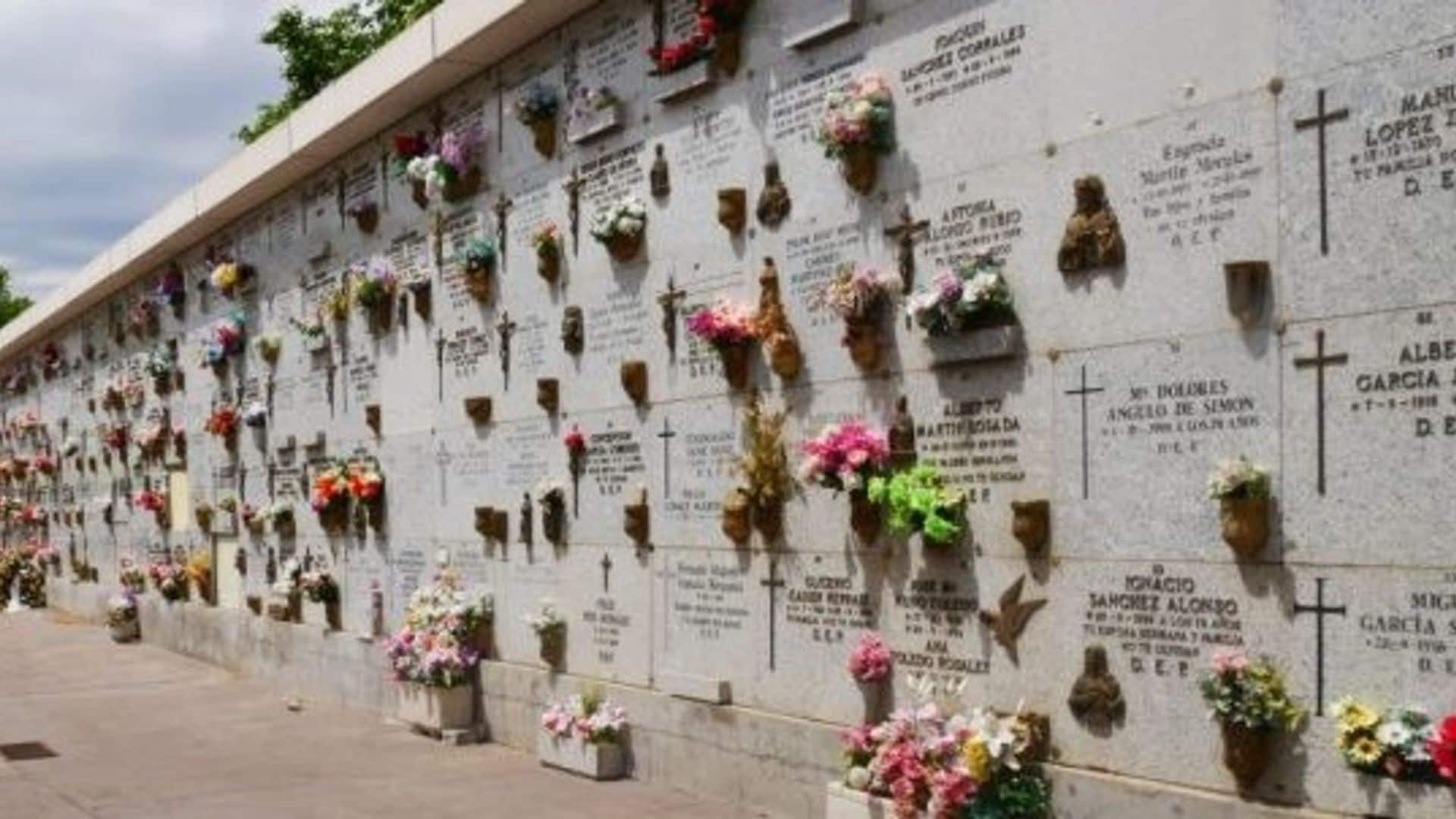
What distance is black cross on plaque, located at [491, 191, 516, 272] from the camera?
35.6 feet

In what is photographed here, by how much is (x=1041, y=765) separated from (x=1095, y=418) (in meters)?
1.32

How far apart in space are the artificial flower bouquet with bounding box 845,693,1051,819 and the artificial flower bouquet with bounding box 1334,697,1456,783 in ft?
4.55

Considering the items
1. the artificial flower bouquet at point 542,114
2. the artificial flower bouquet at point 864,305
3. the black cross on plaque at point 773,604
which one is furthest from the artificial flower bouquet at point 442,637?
the artificial flower bouquet at point 864,305

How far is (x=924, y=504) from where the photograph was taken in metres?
6.73

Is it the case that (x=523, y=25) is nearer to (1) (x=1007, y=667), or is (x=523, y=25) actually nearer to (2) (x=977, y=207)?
(2) (x=977, y=207)

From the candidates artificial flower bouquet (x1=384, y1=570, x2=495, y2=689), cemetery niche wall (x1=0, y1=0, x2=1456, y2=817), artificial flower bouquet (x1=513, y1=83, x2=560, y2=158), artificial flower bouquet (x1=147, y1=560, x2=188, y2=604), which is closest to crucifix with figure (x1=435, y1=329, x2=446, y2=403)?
cemetery niche wall (x1=0, y1=0, x2=1456, y2=817)

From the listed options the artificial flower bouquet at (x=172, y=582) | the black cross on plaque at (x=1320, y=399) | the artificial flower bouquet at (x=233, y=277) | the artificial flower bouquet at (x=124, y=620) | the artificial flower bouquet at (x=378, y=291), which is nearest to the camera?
the black cross on plaque at (x=1320, y=399)

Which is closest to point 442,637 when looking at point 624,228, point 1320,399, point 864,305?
point 624,228

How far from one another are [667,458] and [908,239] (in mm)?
2343

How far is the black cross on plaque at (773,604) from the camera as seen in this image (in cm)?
799

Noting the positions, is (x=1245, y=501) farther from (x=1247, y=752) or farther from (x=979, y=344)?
(x=979, y=344)

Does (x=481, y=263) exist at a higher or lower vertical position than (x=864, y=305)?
higher

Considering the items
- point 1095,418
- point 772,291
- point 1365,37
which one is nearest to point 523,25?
point 772,291

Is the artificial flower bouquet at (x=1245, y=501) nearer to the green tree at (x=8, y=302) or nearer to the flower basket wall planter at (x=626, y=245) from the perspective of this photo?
the flower basket wall planter at (x=626, y=245)
